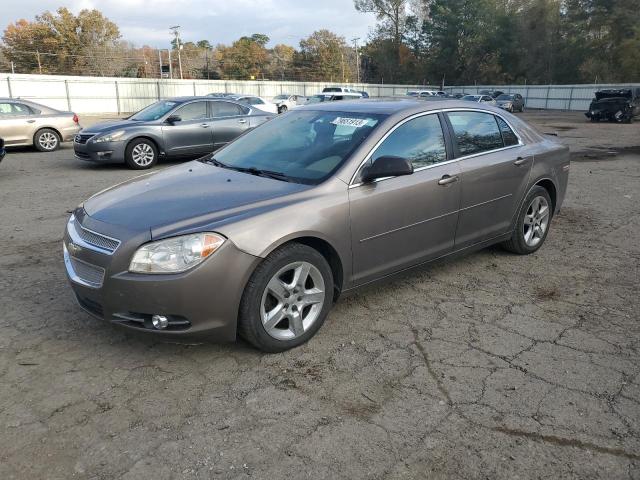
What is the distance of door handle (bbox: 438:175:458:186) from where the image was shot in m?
4.11

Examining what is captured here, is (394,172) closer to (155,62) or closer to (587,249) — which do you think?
(587,249)

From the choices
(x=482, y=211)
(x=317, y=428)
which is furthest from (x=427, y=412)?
(x=482, y=211)

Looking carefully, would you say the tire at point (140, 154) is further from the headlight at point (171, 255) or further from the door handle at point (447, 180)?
the headlight at point (171, 255)

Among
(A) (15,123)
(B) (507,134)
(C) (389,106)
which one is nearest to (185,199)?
(C) (389,106)

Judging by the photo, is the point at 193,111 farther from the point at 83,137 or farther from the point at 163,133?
the point at 83,137

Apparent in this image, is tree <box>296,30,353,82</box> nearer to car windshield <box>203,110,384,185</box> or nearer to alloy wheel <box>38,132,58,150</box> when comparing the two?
alloy wheel <box>38,132,58,150</box>

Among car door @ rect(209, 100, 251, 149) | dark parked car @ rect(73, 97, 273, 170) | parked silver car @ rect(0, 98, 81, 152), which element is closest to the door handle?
dark parked car @ rect(73, 97, 273, 170)

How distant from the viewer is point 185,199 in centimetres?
344

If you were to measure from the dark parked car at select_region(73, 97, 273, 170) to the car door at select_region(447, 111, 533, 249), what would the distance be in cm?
717

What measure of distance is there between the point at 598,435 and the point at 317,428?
1408 mm

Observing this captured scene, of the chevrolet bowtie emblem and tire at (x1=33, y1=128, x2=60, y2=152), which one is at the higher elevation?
the chevrolet bowtie emblem

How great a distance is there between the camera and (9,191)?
28.4 ft

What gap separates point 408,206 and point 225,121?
28.2 ft

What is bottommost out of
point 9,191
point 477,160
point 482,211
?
point 9,191
